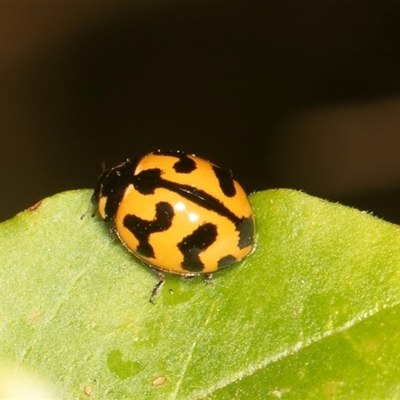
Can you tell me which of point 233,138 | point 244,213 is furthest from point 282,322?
point 233,138

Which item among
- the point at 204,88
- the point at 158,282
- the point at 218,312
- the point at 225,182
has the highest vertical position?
the point at 225,182

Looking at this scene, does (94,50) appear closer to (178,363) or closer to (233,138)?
(233,138)

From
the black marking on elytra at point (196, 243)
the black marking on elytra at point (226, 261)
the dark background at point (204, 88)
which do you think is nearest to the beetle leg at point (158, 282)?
the black marking on elytra at point (196, 243)

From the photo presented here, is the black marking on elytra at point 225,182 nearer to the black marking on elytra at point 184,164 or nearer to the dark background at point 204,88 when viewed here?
the black marking on elytra at point 184,164

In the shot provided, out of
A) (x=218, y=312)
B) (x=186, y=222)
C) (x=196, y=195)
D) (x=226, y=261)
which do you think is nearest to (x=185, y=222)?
(x=186, y=222)

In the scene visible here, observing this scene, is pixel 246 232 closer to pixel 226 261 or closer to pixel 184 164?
pixel 226 261

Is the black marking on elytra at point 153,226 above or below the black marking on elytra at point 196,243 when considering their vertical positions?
above
